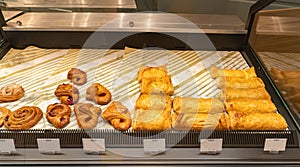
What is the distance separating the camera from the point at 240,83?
128 centimetres

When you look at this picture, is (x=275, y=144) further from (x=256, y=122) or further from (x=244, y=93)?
(x=244, y=93)

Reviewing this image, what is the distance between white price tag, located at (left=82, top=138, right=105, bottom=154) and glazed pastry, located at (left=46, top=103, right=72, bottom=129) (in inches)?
5.7

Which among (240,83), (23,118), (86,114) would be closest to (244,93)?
(240,83)

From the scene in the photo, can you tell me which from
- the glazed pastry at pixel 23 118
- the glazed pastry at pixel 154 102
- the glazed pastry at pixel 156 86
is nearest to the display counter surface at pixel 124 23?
the glazed pastry at pixel 156 86

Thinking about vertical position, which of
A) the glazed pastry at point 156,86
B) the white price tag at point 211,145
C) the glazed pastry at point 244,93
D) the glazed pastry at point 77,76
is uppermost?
the glazed pastry at point 77,76

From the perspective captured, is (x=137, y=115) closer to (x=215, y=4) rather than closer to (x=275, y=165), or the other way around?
(x=275, y=165)

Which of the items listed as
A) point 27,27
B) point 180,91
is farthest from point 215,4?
point 27,27

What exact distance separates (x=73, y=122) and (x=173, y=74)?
1.89ft

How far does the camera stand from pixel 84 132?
969 mm

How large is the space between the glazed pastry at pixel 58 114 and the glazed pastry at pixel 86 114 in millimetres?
36

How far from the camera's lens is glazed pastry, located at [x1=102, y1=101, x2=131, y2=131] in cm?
101

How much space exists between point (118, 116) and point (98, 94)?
196 millimetres

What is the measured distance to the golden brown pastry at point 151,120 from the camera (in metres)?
0.99

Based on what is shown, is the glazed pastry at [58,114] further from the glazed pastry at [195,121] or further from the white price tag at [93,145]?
the glazed pastry at [195,121]
